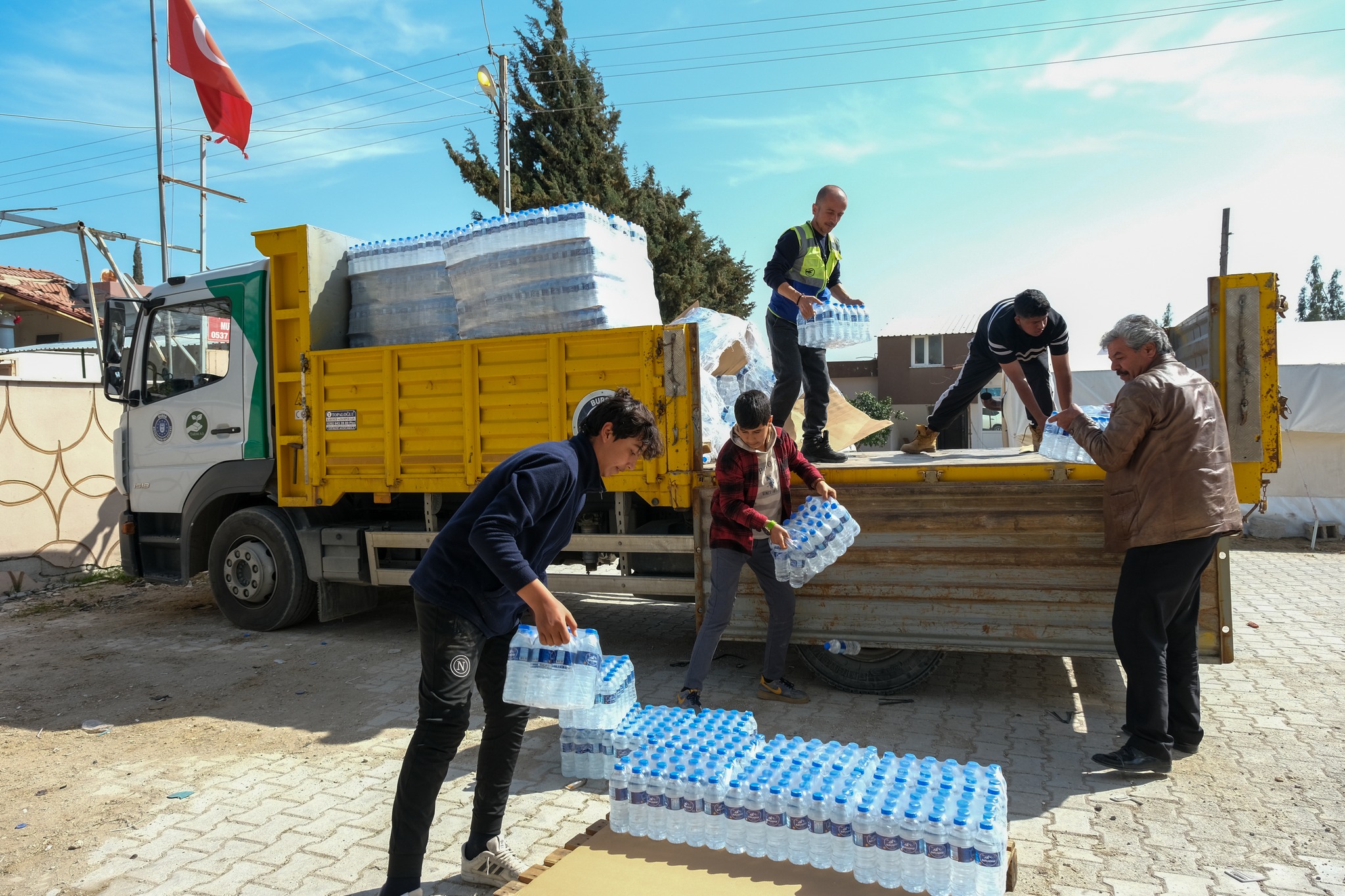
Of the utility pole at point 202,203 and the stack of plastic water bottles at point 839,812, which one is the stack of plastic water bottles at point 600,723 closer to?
the stack of plastic water bottles at point 839,812

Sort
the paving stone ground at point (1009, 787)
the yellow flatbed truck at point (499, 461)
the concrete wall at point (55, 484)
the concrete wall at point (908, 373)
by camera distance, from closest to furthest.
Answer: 1. the paving stone ground at point (1009, 787)
2. the yellow flatbed truck at point (499, 461)
3. the concrete wall at point (55, 484)
4. the concrete wall at point (908, 373)

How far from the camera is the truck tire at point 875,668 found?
497 cm

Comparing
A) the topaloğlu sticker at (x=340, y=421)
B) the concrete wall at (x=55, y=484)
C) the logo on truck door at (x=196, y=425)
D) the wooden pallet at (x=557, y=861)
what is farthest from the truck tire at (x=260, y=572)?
the wooden pallet at (x=557, y=861)

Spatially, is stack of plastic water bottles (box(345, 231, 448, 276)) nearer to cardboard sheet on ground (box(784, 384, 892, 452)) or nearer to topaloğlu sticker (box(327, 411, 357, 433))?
topaloğlu sticker (box(327, 411, 357, 433))

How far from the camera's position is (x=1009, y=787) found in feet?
12.3

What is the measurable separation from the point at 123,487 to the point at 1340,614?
10951mm

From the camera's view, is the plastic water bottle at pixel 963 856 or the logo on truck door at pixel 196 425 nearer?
the plastic water bottle at pixel 963 856

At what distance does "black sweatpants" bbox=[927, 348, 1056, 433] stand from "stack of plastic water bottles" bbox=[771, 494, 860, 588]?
4.63 ft

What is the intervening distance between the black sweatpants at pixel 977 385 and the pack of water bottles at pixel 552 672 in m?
3.34

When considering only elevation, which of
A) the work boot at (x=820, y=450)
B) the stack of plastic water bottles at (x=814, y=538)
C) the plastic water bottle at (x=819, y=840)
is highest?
the work boot at (x=820, y=450)

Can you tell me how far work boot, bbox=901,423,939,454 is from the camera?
5.77 metres

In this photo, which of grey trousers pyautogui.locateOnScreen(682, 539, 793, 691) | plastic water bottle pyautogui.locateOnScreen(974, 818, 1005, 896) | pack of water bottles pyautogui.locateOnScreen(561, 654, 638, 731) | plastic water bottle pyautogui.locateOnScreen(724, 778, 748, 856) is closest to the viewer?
plastic water bottle pyautogui.locateOnScreen(974, 818, 1005, 896)

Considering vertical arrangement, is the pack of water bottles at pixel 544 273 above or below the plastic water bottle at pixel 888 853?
above

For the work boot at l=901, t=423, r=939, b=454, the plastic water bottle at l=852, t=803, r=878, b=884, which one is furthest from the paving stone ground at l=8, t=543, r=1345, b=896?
the work boot at l=901, t=423, r=939, b=454
